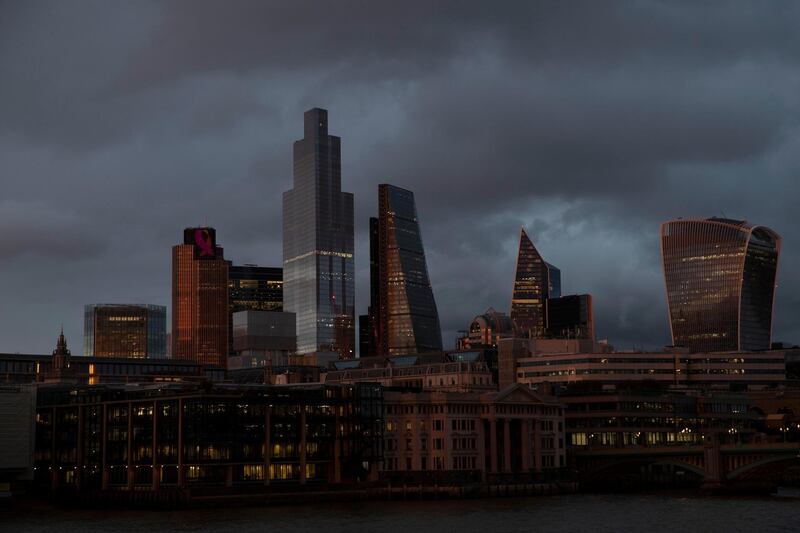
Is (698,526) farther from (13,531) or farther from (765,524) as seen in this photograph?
(13,531)

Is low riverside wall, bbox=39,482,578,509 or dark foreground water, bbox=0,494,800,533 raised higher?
low riverside wall, bbox=39,482,578,509

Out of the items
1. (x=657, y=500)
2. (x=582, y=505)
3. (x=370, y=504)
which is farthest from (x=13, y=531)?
(x=657, y=500)

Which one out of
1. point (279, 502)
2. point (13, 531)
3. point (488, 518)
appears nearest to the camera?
point (13, 531)

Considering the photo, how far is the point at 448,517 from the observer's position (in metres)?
169

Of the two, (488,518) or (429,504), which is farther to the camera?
(429,504)

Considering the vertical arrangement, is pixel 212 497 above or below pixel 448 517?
above

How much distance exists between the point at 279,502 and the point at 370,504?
13869mm

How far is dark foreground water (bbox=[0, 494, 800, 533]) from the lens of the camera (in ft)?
505

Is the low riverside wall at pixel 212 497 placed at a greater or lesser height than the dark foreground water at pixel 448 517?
greater

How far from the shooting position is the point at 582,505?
7495 inches

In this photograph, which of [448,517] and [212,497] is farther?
[212,497]

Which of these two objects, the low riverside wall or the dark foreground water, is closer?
the dark foreground water

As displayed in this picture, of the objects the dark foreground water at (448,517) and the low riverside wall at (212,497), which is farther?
the low riverside wall at (212,497)

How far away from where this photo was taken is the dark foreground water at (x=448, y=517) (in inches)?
6063
